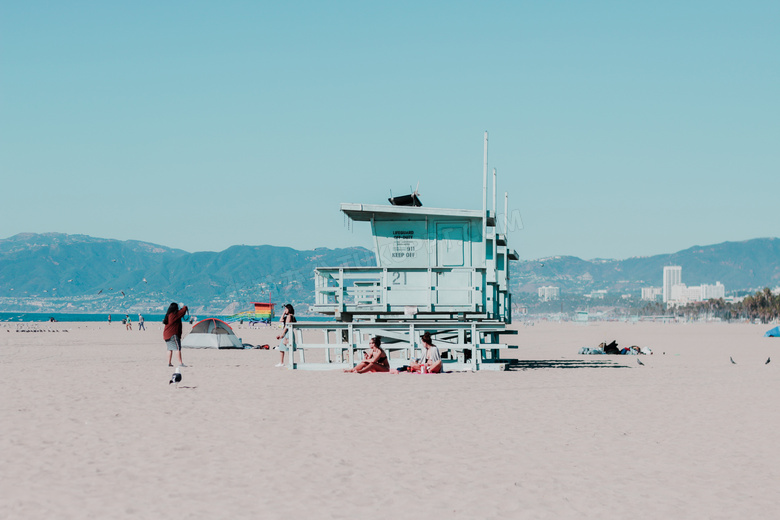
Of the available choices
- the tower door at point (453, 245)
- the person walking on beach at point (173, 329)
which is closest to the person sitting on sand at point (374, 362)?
the tower door at point (453, 245)

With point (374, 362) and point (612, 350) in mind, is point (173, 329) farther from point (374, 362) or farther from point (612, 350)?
point (612, 350)

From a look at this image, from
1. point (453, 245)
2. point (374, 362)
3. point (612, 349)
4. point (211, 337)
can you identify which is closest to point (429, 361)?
point (374, 362)

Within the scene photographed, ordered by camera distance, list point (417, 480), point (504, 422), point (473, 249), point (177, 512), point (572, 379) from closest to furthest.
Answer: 1. point (177, 512)
2. point (417, 480)
3. point (504, 422)
4. point (572, 379)
5. point (473, 249)

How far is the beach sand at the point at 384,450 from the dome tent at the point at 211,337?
17845mm

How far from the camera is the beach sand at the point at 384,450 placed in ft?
23.4

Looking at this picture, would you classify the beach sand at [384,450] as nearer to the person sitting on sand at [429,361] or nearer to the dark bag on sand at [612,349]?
the person sitting on sand at [429,361]

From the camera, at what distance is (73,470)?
833 centimetres

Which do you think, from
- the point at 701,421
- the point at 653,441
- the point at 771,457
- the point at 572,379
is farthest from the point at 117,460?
the point at 572,379

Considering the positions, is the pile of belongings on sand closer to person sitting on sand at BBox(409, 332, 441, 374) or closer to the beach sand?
person sitting on sand at BBox(409, 332, 441, 374)

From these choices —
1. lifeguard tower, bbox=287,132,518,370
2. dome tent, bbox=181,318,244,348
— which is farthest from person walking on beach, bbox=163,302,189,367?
dome tent, bbox=181,318,244,348

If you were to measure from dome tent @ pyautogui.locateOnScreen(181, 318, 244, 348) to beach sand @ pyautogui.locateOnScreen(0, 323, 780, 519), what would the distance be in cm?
1784

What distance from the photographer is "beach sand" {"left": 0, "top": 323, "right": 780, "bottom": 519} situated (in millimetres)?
7121

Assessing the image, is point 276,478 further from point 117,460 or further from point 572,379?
point 572,379

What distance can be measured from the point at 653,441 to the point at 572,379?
9.03 metres
